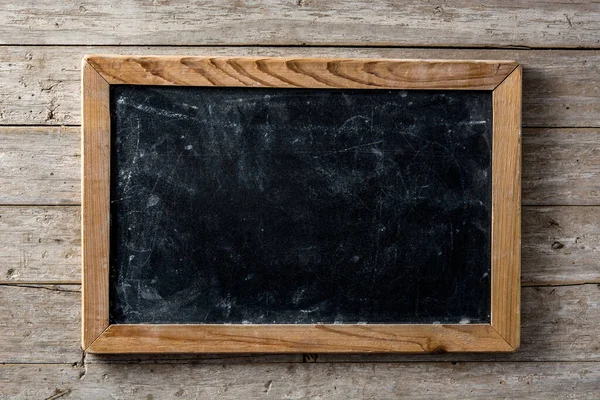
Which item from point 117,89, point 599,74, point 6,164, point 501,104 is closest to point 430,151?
point 501,104

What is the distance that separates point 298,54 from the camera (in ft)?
3.93

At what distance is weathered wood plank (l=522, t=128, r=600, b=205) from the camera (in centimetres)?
122

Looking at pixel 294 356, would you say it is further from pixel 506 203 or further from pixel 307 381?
pixel 506 203

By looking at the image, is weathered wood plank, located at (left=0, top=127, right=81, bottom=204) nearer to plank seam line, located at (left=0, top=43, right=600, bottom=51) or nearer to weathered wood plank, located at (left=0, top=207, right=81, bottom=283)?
weathered wood plank, located at (left=0, top=207, right=81, bottom=283)

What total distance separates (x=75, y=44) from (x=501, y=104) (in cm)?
89

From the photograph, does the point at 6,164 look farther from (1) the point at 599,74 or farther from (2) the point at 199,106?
(1) the point at 599,74

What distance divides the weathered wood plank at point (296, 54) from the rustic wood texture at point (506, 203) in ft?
0.24

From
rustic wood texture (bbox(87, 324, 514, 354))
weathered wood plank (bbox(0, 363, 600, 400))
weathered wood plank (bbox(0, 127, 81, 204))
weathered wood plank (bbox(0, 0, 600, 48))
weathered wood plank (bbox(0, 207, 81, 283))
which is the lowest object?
weathered wood plank (bbox(0, 363, 600, 400))

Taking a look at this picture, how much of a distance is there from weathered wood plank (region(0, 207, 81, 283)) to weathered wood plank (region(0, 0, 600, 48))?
1.18 ft

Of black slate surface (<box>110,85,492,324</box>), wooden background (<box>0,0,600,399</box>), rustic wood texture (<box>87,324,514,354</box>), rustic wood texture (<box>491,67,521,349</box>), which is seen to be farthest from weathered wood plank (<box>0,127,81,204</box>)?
rustic wood texture (<box>491,67,521,349</box>)

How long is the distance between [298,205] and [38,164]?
0.55 metres

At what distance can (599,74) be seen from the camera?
4.03 feet

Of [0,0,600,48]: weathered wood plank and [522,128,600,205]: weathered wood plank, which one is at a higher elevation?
[0,0,600,48]: weathered wood plank

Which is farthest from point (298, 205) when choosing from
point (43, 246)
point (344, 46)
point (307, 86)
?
point (43, 246)
